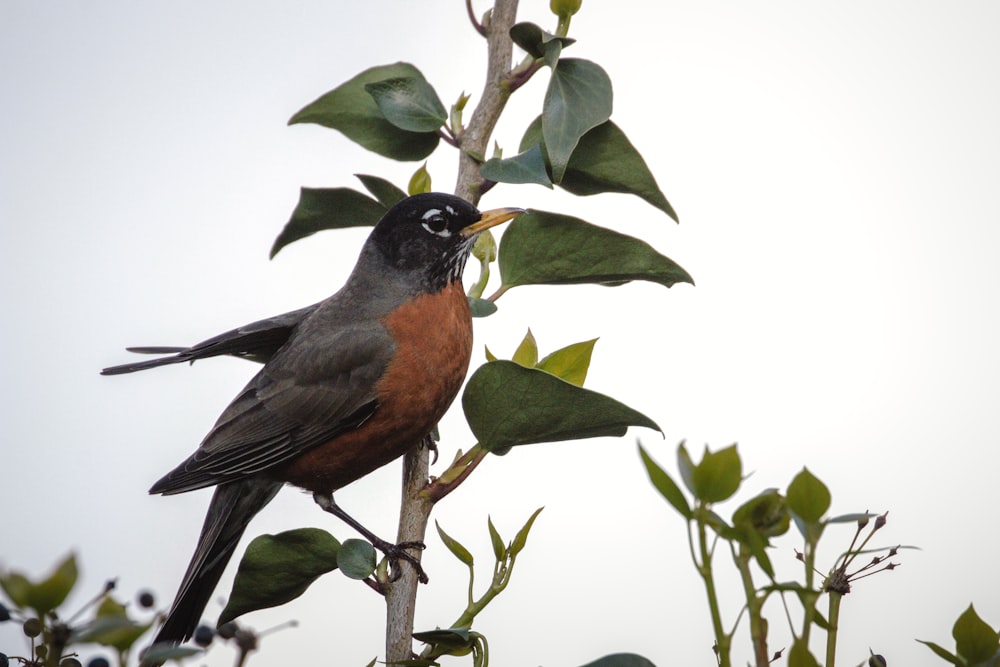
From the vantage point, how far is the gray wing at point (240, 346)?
6.17ft

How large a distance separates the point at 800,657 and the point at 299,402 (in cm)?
182

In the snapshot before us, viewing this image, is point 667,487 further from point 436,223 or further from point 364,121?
point 436,223

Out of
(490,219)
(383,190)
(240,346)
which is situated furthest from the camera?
(490,219)

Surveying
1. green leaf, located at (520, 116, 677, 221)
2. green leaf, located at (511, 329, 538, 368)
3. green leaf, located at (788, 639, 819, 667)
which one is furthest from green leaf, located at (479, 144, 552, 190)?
green leaf, located at (788, 639, 819, 667)

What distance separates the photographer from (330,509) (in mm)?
2438

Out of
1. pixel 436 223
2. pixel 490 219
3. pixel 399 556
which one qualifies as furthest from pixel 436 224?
pixel 399 556

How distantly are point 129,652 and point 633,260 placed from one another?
1080 millimetres

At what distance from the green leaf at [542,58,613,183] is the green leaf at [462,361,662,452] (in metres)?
0.30

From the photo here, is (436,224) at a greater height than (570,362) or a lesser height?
greater

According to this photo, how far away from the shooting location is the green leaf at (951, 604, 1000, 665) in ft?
2.72

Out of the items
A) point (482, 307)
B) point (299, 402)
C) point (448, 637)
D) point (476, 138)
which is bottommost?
point (448, 637)

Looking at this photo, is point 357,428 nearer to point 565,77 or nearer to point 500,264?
point 500,264

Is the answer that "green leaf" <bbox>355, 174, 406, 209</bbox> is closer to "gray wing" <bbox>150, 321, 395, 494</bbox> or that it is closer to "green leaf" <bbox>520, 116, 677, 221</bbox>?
"green leaf" <bbox>520, 116, 677, 221</bbox>

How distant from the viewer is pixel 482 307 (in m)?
1.81
